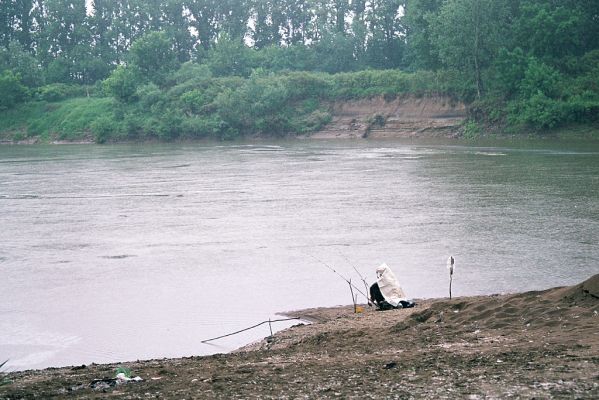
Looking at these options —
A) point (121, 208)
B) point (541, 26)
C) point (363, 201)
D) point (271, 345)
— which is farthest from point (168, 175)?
point (541, 26)

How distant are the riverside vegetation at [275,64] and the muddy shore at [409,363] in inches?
1738

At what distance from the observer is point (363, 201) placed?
23.9 metres

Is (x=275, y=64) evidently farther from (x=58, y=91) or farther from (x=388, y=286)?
(x=388, y=286)

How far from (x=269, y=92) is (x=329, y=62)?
57.9ft

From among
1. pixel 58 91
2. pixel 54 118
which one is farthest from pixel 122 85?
pixel 58 91

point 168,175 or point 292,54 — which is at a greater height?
point 292,54

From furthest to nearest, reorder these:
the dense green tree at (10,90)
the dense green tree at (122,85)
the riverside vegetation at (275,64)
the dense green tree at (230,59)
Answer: the dense green tree at (230,59) < the dense green tree at (10,90) < the dense green tree at (122,85) < the riverside vegetation at (275,64)

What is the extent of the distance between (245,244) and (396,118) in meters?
43.0

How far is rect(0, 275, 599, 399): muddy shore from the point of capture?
6539 mm

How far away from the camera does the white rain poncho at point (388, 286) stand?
11.5m

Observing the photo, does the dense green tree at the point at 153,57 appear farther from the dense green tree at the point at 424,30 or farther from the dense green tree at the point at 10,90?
the dense green tree at the point at 424,30

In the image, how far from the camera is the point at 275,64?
7750 cm

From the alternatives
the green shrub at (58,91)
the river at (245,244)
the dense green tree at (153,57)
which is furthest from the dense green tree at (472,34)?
the green shrub at (58,91)

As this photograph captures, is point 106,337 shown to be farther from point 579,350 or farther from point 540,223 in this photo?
point 540,223
